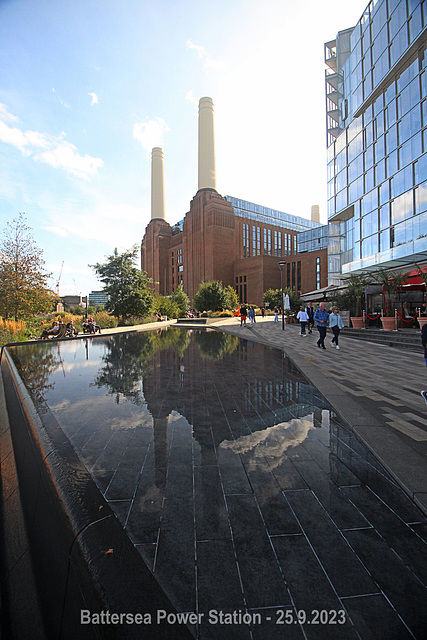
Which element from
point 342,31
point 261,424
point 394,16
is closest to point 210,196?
point 342,31

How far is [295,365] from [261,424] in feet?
16.2

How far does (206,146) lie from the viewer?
77188 millimetres

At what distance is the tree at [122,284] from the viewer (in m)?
27.6

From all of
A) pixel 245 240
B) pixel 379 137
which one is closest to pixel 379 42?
pixel 379 137

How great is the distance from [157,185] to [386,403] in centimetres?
9949

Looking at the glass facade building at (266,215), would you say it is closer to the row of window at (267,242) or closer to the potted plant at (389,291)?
the row of window at (267,242)

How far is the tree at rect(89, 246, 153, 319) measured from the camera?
90.6 ft

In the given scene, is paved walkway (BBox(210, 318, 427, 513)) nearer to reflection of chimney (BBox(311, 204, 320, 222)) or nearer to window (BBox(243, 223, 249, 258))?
window (BBox(243, 223, 249, 258))

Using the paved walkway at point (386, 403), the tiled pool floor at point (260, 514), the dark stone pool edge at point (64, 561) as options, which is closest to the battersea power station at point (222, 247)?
the paved walkway at point (386, 403)

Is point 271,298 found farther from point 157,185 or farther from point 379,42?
point 157,185

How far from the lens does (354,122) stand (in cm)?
2880

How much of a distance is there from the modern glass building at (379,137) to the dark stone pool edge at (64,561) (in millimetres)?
23024

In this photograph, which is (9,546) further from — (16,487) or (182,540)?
(182,540)

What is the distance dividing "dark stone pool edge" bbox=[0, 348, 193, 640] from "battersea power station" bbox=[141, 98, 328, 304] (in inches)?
2440
